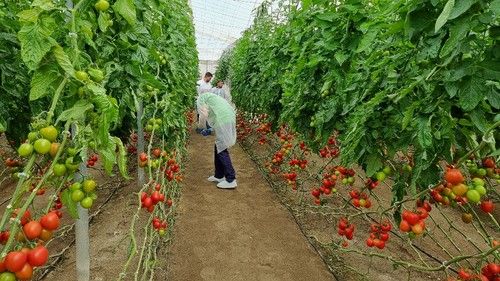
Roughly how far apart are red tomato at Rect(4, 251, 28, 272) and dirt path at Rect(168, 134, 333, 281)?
6.57 feet

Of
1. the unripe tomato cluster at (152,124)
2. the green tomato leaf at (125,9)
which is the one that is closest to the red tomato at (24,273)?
the green tomato leaf at (125,9)

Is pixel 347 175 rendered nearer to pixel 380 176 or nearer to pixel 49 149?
pixel 380 176

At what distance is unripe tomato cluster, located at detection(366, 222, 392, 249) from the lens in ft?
6.72

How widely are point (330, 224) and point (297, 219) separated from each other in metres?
0.36

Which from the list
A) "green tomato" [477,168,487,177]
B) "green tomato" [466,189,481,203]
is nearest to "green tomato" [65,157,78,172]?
"green tomato" [466,189,481,203]

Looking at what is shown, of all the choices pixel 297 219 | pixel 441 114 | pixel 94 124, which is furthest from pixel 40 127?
pixel 297 219

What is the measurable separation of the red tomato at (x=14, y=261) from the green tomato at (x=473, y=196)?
1465 millimetres

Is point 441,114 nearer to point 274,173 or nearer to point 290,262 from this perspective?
point 290,262

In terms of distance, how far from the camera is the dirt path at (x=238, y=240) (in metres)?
2.80

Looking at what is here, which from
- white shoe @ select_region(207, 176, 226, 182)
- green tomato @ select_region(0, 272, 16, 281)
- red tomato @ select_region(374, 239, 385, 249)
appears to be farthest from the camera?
white shoe @ select_region(207, 176, 226, 182)

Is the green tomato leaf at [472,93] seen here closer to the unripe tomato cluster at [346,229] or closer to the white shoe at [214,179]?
the unripe tomato cluster at [346,229]

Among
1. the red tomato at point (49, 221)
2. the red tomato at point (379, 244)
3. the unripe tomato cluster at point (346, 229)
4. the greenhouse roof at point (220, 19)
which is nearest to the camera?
the red tomato at point (49, 221)

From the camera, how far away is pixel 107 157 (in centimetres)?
111

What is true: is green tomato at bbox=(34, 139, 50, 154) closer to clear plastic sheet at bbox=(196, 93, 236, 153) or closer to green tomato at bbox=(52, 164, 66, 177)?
green tomato at bbox=(52, 164, 66, 177)
